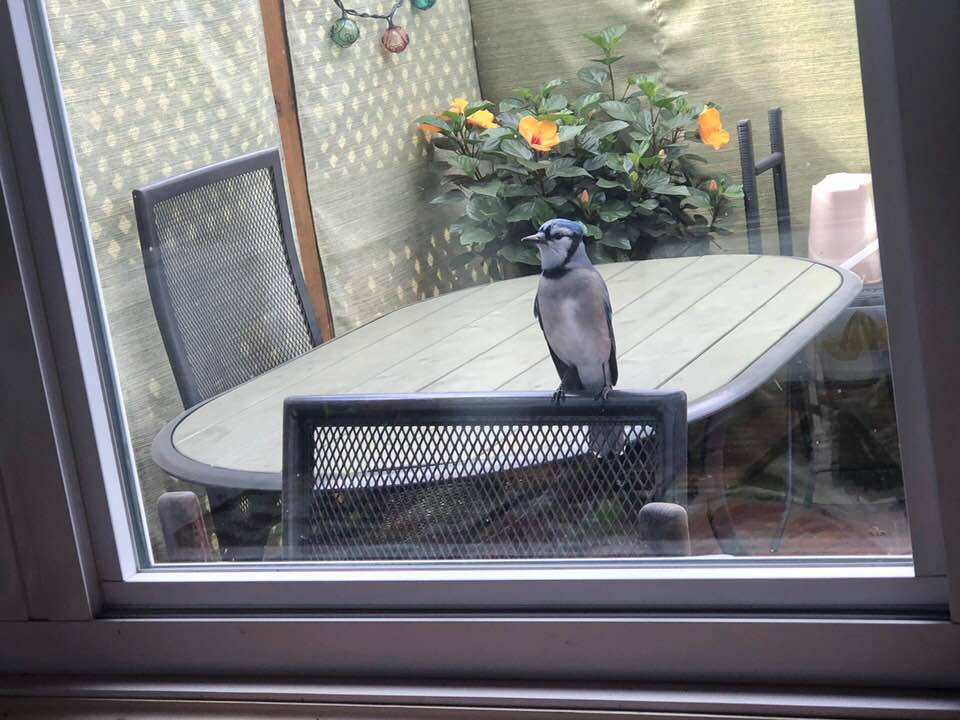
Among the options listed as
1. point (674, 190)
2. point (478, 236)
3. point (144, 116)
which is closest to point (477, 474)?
point (478, 236)

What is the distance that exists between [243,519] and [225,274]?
15.2 inches

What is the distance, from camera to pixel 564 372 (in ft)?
3.67

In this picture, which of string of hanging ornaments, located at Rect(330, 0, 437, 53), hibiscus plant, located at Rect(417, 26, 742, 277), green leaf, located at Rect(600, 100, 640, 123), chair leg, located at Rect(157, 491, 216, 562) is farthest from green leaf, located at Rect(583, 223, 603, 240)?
chair leg, located at Rect(157, 491, 216, 562)

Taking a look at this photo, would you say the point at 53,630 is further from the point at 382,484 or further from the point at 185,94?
the point at 185,94

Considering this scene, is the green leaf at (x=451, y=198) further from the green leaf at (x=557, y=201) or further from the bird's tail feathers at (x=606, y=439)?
the bird's tail feathers at (x=606, y=439)

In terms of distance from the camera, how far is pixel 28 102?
966mm

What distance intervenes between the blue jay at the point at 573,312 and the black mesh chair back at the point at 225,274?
307 millimetres

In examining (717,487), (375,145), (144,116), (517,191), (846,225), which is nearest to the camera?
(846,225)

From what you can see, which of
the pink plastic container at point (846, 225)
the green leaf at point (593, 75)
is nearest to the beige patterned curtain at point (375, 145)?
the green leaf at point (593, 75)

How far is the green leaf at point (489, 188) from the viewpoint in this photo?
1085 millimetres

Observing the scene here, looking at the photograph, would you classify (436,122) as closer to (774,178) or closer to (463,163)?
(463,163)

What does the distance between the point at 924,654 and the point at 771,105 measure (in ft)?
1.56

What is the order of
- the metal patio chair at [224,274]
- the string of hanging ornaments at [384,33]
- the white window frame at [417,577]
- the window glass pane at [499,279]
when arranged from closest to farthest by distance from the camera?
the white window frame at [417,577] → the window glass pane at [499,279] → the string of hanging ornaments at [384,33] → the metal patio chair at [224,274]

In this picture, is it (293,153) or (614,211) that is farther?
(293,153)
